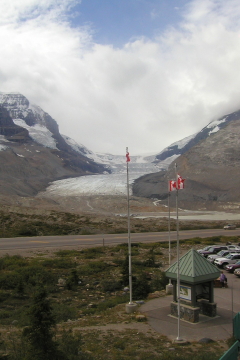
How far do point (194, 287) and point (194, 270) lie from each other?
729 millimetres

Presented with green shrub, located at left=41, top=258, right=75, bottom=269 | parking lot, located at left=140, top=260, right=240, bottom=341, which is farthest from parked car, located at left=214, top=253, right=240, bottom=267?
green shrub, located at left=41, top=258, right=75, bottom=269

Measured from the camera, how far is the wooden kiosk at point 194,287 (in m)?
14.6

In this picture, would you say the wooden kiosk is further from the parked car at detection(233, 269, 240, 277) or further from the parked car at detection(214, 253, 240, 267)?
the parked car at detection(214, 253, 240, 267)

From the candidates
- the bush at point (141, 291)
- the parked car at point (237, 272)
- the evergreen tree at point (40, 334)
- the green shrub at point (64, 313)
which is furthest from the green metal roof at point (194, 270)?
the parked car at point (237, 272)

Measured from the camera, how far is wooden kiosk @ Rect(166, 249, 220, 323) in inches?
576

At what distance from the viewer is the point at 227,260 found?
29391 millimetres

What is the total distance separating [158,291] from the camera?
20.9 meters

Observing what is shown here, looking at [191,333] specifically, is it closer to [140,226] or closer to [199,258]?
[199,258]

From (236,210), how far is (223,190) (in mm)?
20026

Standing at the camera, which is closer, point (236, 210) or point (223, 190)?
point (236, 210)

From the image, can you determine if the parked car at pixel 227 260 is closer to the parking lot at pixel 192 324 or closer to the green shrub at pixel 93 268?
the green shrub at pixel 93 268

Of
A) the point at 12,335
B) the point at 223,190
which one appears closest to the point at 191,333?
the point at 12,335

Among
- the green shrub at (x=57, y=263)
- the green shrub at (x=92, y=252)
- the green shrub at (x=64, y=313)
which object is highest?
the green shrub at (x=64, y=313)

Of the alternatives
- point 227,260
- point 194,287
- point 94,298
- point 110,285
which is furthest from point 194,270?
point 227,260
